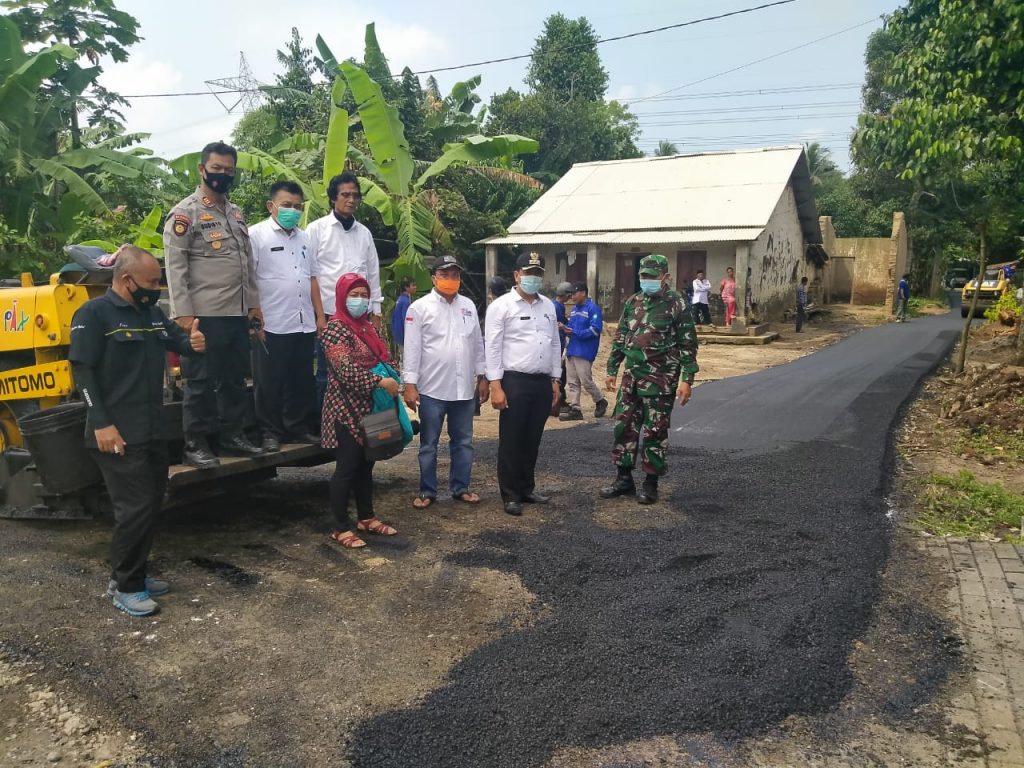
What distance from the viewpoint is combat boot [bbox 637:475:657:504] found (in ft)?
18.9

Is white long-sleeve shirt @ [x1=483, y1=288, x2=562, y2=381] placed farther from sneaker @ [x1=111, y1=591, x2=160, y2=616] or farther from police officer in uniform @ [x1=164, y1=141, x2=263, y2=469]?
sneaker @ [x1=111, y1=591, x2=160, y2=616]

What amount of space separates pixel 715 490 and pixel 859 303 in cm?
2715

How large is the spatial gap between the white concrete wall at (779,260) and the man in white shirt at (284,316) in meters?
16.9

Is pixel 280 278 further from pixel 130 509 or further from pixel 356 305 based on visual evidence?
pixel 130 509

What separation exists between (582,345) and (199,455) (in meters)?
5.70

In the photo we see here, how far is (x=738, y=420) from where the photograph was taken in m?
8.76

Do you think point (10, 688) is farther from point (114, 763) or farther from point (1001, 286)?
point (1001, 286)

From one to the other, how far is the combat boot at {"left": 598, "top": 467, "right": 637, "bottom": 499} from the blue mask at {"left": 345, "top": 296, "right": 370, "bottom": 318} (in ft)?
7.61

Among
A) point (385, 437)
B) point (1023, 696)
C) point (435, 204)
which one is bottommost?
point (1023, 696)

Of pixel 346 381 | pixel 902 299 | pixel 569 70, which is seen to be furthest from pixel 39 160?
pixel 569 70

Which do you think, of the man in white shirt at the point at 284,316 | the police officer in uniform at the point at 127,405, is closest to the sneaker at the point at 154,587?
the police officer in uniform at the point at 127,405

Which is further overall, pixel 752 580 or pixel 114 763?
pixel 752 580

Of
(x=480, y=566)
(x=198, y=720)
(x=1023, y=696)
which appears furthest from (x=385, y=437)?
(x=1023, y=696)

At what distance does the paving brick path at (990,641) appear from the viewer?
2928mm
